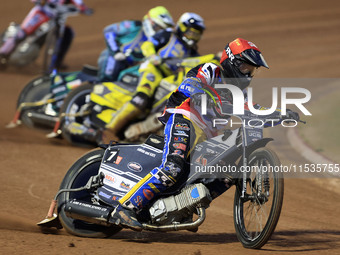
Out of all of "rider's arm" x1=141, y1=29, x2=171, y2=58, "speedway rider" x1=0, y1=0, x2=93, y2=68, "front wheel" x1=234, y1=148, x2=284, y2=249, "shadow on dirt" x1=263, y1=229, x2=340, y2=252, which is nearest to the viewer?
"front wheel" x1=234, y1=148, x2=284, y2=249

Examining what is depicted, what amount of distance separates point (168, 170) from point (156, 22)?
5.86 metres

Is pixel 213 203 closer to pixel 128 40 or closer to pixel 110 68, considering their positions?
pixel 110 68

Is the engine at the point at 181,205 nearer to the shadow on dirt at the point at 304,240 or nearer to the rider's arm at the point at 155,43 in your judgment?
the shadow on dirt at the point at 304,240

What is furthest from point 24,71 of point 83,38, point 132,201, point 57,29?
point 132,201

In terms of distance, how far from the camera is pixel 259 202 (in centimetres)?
680

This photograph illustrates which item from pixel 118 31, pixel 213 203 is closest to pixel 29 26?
pixel 118 31

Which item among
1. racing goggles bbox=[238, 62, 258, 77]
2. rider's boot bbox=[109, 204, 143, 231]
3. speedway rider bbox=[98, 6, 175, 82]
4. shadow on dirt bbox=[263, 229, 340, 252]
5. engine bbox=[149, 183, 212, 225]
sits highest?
racing goggles bbox=[238, 62, 258, 77]

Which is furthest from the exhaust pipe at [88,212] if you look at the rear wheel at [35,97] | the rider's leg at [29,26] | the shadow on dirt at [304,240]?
the rider's leg at [29,26]

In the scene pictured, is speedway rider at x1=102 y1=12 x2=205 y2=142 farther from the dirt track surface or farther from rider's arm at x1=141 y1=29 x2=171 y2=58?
the dirt track surface

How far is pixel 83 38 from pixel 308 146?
1191 centimetres

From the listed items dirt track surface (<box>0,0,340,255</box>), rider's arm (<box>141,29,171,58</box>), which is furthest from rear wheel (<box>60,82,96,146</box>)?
rider's arm (<box>141,29,171,58</box>)

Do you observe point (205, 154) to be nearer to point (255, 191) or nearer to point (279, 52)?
point (255, 191)

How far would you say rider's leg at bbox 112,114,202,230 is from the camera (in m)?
6.94

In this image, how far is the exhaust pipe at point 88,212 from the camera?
7082 mm
